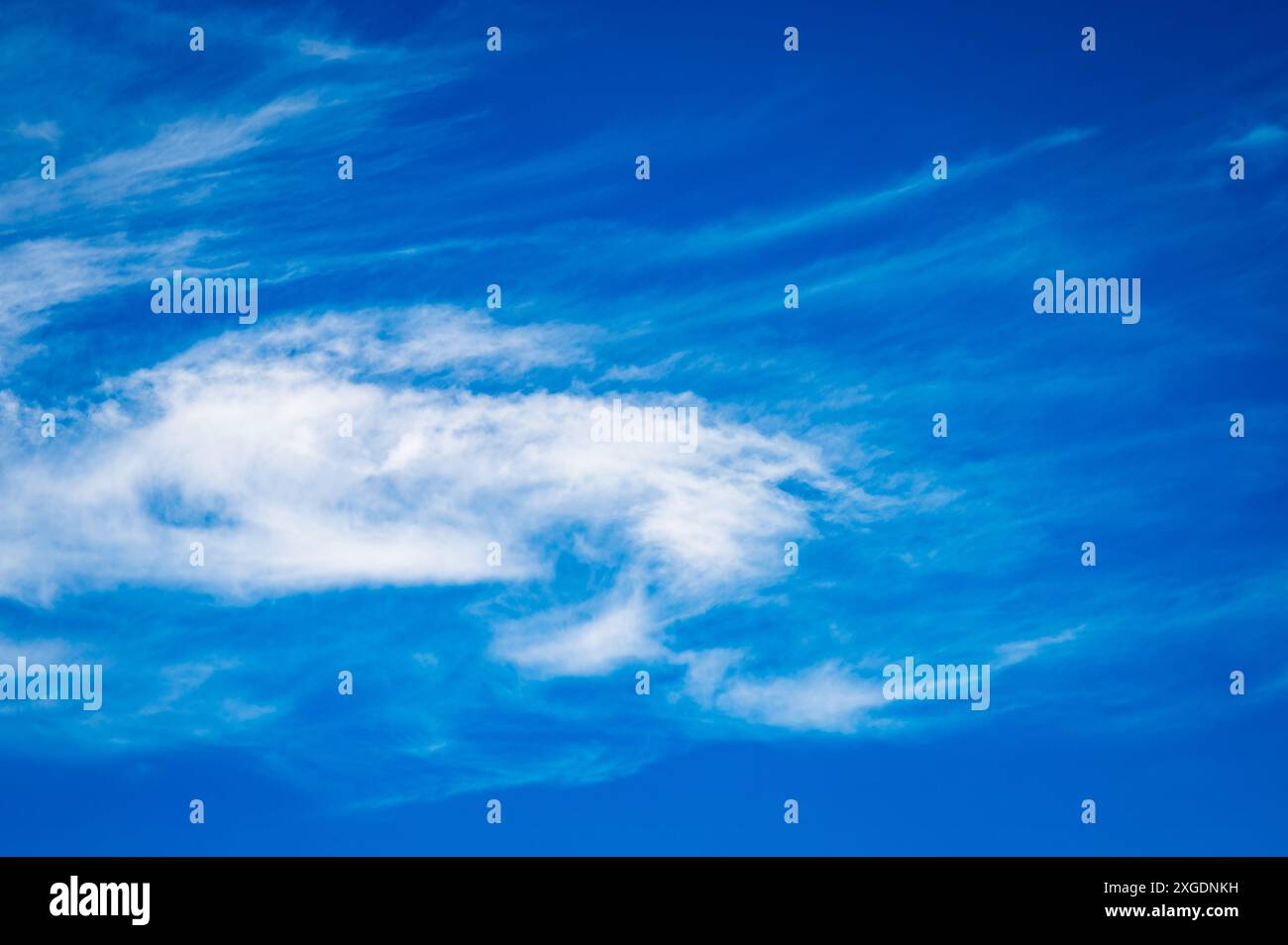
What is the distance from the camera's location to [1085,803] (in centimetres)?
1512

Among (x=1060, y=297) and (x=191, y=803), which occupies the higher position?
(x=1060, y=297)

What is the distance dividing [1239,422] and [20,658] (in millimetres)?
A: 13925

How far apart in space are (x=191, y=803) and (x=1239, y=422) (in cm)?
1245
